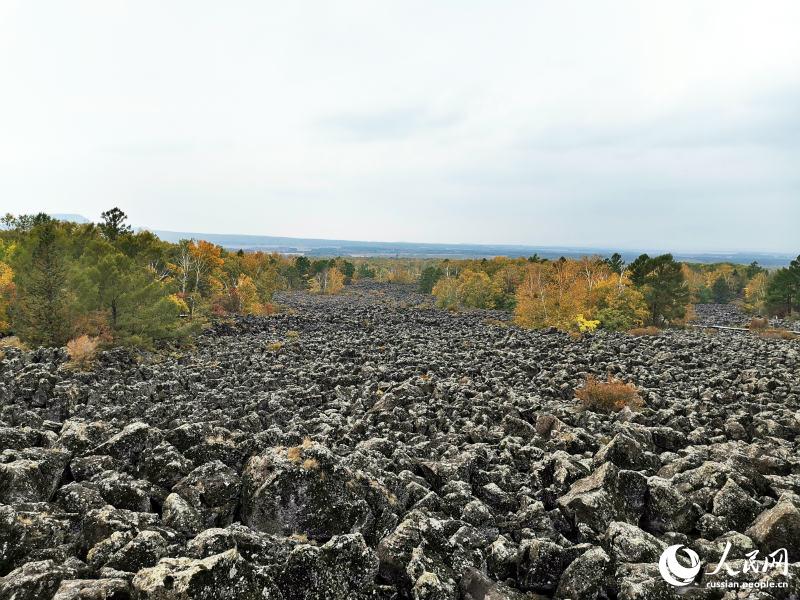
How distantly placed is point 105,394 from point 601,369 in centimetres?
2919

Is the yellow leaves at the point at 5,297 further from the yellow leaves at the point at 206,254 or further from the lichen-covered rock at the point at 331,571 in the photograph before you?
the lichen-covered rock at the point at 331,571

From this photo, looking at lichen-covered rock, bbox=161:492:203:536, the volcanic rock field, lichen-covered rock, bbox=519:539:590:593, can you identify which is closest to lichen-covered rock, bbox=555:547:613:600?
the volcanic rock field

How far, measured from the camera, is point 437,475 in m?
12.9

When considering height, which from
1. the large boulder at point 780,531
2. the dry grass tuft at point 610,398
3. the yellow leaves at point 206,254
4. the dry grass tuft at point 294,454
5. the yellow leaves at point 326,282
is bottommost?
the yellow leaves at point 326,282

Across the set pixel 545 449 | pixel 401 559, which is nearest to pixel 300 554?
pixel 401 559

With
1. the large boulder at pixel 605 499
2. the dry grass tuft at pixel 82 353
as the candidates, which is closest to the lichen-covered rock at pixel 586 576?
the large boulder at pixel 605 499

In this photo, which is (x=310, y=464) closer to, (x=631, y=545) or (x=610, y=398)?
(x=631, y=545)

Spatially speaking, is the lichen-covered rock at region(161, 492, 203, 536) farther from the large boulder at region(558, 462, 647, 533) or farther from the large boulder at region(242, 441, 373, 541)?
the large boulder at region(558, 462, 647, 533)

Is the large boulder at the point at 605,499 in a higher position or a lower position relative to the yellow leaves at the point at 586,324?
higher

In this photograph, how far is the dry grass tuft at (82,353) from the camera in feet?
94.3

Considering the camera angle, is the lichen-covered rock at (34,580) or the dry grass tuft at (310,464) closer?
the lichen-covered rock at (34,580)

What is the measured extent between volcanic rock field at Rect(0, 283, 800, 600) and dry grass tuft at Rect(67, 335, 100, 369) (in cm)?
328

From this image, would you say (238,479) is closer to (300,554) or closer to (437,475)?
(300,554)

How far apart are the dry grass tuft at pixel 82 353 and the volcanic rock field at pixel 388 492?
3282 mm
